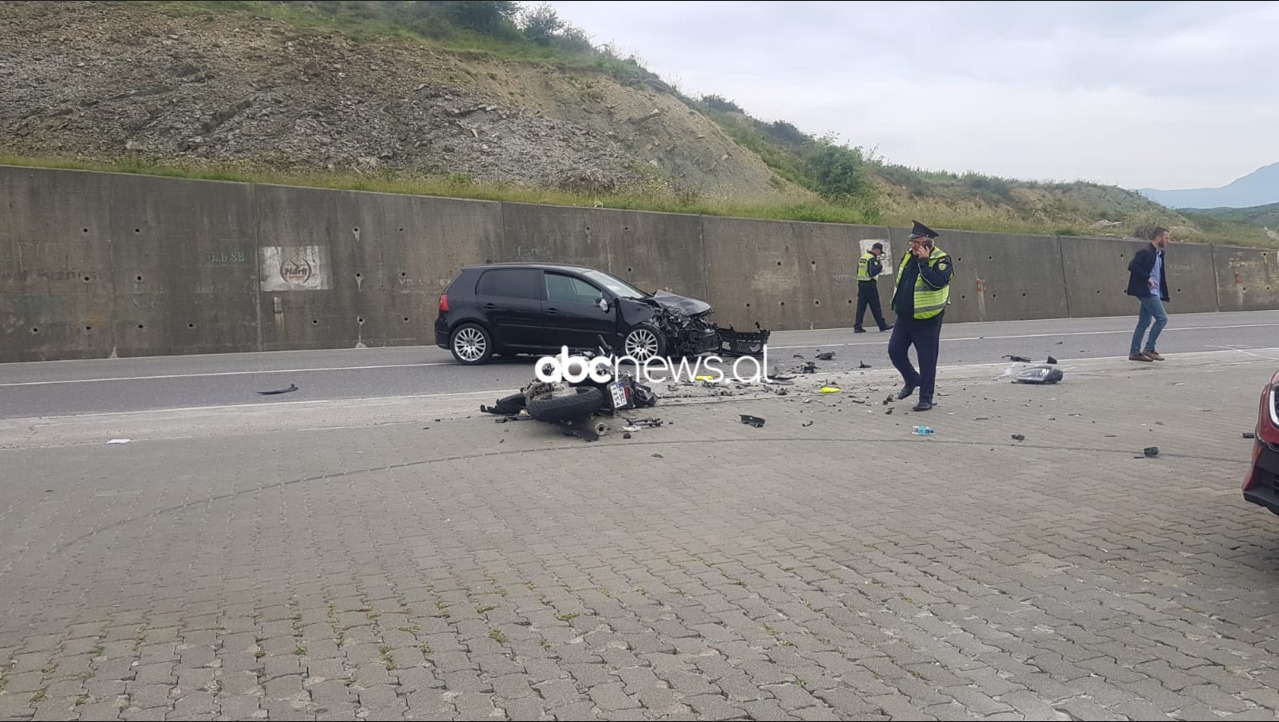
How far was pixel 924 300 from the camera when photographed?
10.1 meters

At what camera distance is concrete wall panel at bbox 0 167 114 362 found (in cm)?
1745

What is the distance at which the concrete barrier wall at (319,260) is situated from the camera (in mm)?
17703

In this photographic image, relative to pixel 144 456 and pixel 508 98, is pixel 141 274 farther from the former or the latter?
pixel 508 98

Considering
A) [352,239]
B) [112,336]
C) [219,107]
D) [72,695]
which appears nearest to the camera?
[72,695]

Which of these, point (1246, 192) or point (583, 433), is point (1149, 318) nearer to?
point (1246, 192)

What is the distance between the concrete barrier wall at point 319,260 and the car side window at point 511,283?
4.93m

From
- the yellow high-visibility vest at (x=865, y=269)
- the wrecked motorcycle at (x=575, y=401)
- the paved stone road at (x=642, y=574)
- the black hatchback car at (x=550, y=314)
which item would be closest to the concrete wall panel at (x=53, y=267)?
the black hatchback car at (x=550, y=314)

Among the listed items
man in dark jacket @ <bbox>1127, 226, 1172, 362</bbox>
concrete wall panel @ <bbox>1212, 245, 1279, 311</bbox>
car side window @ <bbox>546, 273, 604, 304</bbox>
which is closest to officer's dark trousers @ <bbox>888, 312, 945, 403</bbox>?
man in dark jacket @ <bbox>1127, 226, 1172, 362</bbox>

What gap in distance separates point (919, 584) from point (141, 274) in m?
17.1

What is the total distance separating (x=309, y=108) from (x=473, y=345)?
1981 cm

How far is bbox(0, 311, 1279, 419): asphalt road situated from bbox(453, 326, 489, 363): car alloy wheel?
0.82 ft

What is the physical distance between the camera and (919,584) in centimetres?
504

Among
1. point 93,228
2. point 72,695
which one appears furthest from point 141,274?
point 72,695

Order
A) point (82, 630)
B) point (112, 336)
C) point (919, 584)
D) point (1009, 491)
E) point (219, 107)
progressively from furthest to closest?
point (219, 107), point (112, 336), point (1009, 491), point (919, 584), point (82, 630)
